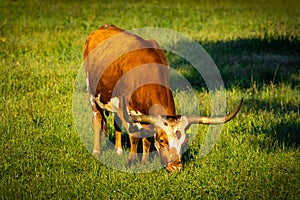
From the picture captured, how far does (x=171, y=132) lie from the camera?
8.02 m

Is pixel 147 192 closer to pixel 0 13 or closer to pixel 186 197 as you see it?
pixel 186 197

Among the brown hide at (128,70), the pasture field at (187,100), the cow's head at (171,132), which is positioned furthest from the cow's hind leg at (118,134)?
the cow's head at (171,132)

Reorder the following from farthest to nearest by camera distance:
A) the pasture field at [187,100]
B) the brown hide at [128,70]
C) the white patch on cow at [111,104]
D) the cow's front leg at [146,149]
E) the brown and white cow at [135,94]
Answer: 1. the white patch on cow at [111,104]
2. the cow's front leg at [146,149]
3. the brown hide at [128,70]
4. the brown and white cow at [135,94]
5. the pasture field at [187,100]

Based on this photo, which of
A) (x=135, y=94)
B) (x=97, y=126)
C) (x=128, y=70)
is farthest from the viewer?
(x=97, y=126)

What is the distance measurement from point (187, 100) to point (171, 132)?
4178 millimetres

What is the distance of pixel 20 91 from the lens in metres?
12.8

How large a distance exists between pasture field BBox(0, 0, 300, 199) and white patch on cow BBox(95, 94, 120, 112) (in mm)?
647

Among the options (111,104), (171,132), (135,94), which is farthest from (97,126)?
(171,132)

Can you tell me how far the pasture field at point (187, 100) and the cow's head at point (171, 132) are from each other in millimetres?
246

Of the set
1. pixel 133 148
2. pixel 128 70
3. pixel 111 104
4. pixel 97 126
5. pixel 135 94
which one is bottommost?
pixel 133 148

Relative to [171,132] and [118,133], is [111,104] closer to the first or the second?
[118,133]

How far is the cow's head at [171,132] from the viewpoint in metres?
8.01

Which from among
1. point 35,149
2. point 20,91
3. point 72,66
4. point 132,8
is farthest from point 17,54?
point 132,8

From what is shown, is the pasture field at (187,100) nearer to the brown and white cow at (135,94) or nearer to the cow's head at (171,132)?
the cow's head at (171,132)
